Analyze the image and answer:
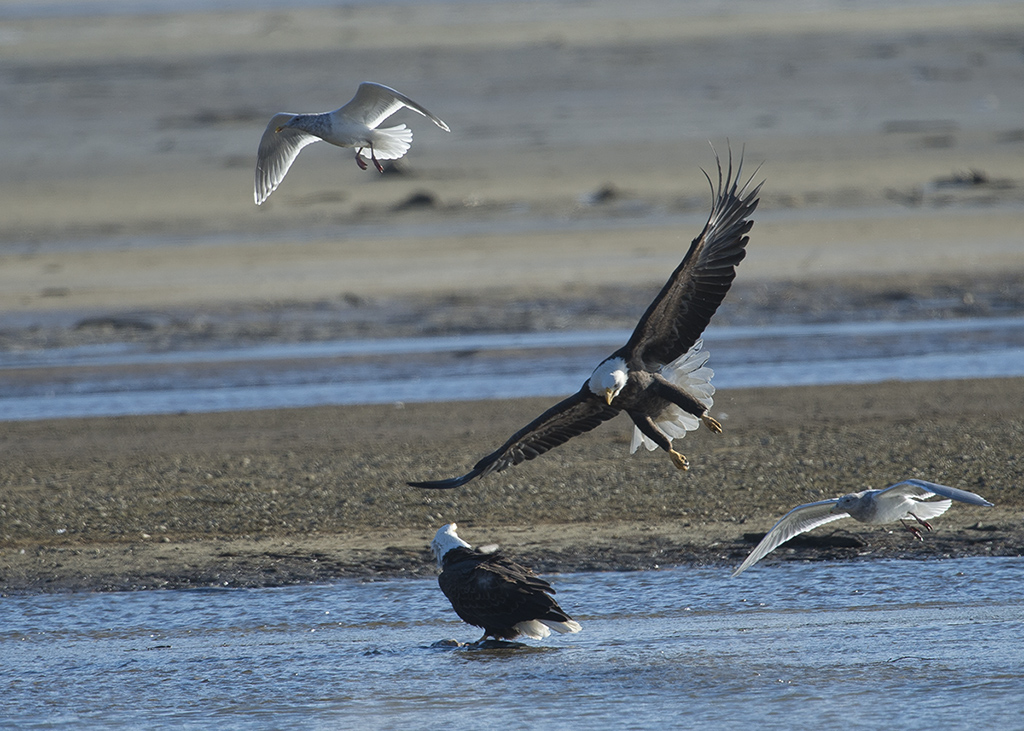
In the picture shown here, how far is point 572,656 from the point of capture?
6469mm

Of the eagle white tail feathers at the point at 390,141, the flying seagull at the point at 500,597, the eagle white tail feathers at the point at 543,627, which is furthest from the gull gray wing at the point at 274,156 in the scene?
the eagle white tail feathers at the point at 543,627

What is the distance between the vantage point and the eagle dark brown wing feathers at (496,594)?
6445mm

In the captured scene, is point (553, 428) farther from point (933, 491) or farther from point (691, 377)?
point (933, 491)

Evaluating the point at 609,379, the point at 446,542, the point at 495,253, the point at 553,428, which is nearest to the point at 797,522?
the point at 609,379

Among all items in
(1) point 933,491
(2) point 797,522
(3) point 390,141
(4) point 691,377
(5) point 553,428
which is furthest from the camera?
(3) point 390,141

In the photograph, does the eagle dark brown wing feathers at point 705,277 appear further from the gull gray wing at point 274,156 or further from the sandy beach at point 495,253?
the gull gray wing at point 274,156

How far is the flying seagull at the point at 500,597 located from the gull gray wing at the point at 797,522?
854mm

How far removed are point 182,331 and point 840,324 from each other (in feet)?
22.1

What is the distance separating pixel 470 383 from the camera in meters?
12.3

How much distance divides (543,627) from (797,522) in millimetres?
1272

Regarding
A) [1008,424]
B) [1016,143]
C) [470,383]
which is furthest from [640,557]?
[1016,143]

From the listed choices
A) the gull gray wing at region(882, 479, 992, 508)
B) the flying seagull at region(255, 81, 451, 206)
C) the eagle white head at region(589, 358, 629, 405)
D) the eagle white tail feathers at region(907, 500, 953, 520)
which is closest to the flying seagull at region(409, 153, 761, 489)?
the eagle white head at region(589, 358, 629, 405)

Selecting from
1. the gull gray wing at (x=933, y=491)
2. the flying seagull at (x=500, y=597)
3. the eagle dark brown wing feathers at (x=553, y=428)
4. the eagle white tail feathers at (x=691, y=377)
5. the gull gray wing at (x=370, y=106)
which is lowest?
the flying seagull at (x=500, y=597)

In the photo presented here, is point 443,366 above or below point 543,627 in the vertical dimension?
above
